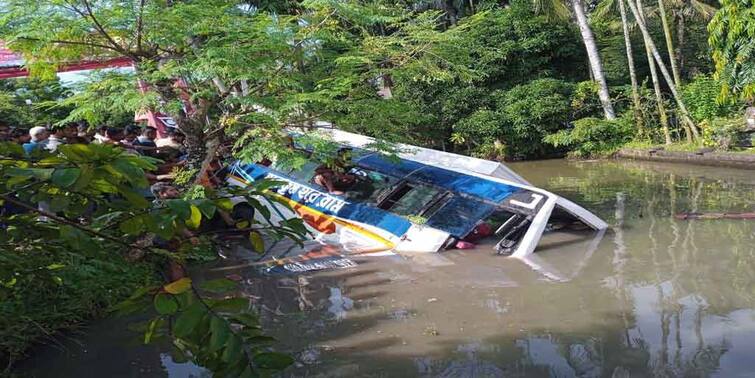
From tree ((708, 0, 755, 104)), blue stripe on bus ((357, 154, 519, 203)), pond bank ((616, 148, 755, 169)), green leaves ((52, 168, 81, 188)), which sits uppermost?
green leaves ((52, 168, 81, 188))

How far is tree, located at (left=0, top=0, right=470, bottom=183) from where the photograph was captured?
7051 mm

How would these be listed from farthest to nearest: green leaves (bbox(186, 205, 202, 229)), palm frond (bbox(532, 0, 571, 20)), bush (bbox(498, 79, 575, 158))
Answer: palm frond (bbox(532, 0, 571, 20)) → bush (bbox(498, 79, 575, 158)) → green leaves (bbox(186, 205, 202, 229))

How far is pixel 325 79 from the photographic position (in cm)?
827

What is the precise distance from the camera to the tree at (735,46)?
13.6 m

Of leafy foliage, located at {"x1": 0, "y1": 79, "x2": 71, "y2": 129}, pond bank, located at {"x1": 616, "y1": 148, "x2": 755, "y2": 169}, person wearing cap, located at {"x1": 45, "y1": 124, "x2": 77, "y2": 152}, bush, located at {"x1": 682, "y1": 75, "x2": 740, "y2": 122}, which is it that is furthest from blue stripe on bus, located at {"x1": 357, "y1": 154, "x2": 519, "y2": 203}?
leafy foliage, located at {"x1": 0, "y1": 79, "x2": 71, "y2": 129}

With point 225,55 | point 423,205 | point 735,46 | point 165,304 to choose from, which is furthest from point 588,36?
point 165,304

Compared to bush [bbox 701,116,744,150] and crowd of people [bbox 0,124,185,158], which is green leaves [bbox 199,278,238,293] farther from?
bush [bbox 701,116,744,150]

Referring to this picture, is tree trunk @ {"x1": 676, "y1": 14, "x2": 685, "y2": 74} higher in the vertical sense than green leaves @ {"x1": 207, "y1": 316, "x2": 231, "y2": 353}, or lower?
lower

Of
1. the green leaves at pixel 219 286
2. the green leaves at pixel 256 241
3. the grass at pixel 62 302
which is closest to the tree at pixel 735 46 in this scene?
the grass at pixel 62 302

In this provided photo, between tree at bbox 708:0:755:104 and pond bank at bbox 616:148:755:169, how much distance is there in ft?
4.84

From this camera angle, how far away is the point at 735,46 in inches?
554

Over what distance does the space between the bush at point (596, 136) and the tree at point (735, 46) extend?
3.28 metres

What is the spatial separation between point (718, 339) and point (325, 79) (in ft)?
17.6

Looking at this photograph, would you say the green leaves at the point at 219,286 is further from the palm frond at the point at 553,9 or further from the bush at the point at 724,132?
the palm frond at the point at 553,9
